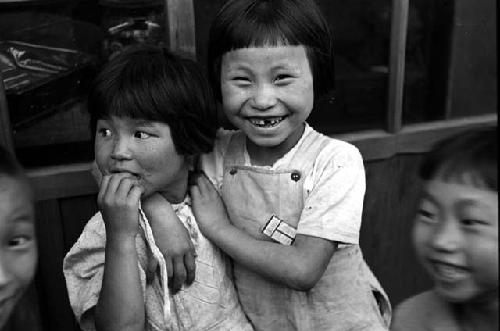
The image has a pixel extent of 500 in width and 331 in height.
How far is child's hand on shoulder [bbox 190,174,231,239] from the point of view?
6.48 ft

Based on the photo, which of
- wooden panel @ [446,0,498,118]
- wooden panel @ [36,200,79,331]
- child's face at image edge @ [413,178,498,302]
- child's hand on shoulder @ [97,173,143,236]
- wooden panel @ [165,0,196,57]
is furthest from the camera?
wooden panel @ [446,0,498,118]

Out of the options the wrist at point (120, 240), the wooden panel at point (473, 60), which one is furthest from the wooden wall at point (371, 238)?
the wrist at point (120, 240)

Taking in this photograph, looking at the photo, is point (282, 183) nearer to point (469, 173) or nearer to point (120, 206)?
point (120, 206)

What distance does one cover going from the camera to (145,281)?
6.28ft

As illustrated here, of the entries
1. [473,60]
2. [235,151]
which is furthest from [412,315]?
[473,60]

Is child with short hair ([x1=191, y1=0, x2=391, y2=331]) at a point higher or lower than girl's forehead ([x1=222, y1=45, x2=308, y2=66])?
lower

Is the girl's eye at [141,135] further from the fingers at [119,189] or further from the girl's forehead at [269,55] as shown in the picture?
the girl's forehead at [269,55]

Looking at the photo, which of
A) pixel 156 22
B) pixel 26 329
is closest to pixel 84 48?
pixel 156 22

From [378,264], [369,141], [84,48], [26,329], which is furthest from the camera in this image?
[378,264]

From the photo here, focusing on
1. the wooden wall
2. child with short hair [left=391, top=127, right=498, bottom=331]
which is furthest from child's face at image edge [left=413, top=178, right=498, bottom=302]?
the wooden wall

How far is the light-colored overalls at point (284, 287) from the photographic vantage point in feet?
6.53

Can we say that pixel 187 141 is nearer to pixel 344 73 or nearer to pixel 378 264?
pixel 344 73

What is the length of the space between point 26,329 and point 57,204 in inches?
16.6

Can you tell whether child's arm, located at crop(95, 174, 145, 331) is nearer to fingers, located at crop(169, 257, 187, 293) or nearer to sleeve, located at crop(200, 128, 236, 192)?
fingers, located at crop(169, 257, 187, 293)
